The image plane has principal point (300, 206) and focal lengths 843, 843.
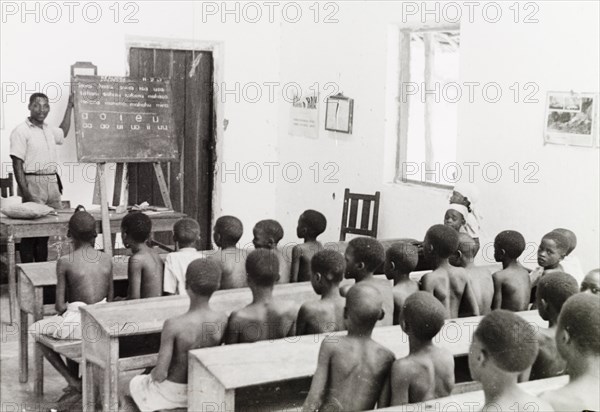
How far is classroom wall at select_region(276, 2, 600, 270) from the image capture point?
5.18m

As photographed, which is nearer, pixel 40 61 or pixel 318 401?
pixel 318 401

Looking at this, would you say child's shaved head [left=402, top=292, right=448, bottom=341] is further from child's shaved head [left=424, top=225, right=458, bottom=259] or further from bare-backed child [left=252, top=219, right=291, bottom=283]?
bare-backed child [left=252, top=219, right=291, bottom=283]

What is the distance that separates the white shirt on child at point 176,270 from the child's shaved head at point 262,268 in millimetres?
1001

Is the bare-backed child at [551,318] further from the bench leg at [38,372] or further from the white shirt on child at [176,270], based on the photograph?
the bench leg at [38,372]

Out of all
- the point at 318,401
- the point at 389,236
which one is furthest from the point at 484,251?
the point at 318,401

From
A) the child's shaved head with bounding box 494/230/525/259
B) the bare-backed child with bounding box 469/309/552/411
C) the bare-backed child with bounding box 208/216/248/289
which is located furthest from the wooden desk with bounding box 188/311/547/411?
the bare-backed child with bounding box 208/216/248/289

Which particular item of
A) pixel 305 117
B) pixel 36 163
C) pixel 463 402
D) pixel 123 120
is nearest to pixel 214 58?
pixel 305 117

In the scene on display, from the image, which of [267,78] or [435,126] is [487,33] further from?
[267,78]

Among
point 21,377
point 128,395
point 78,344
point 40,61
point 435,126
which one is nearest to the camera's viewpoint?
point 128,395

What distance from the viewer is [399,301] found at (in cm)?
373

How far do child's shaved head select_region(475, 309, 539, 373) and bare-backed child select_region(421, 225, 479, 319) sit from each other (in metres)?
1.54

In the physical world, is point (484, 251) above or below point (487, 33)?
below

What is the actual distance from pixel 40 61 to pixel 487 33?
3.70 metres

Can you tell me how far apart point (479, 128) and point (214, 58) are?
3.06m
